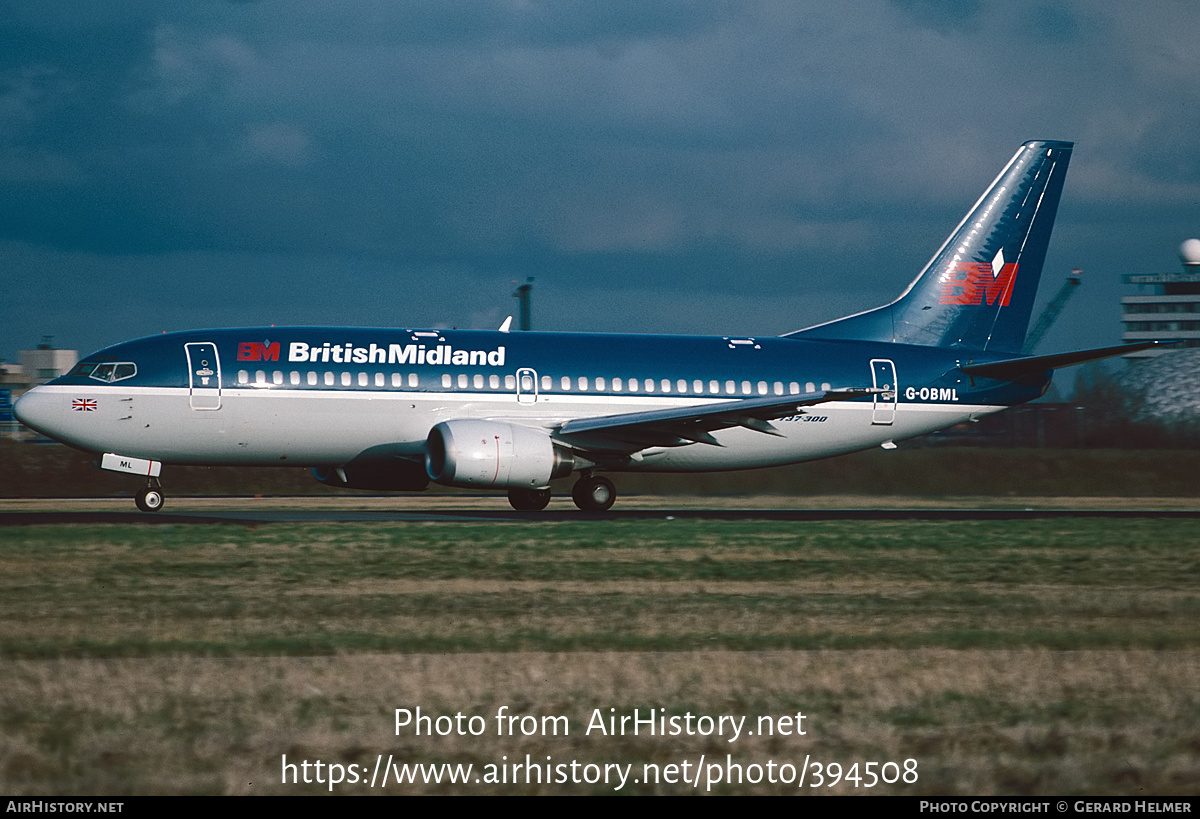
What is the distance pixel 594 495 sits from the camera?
3147 cm

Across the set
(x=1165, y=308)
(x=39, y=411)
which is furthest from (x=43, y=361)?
(x=1165, y=308)

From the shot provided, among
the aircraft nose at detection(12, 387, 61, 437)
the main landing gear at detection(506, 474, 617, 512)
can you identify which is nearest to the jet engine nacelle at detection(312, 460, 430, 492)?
the main landing gear at detection(506, 474, 617, 512)

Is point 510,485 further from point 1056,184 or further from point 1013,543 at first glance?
point 1056,184

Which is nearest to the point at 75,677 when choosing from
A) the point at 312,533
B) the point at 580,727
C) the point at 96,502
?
the point at 580,727

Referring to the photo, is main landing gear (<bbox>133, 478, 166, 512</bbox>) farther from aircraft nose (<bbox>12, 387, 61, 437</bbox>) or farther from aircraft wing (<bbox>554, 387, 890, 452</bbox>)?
aircraft wing (<bbox>554, 387, 890, 452</bbox>)

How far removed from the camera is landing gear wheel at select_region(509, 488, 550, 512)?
32.0 metres

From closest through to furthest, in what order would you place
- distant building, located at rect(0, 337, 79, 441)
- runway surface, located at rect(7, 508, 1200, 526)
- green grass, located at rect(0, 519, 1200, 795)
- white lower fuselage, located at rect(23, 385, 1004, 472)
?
1. green grass, located at rect(0, 519, 1200, 795)
2. runway surface, located at rect(7, 508, 1200, 526)
3. white lower fuselage, located at rect(23, 385, 1004, 472)
4. distant building, located at rect(0, 337, 79, 441)

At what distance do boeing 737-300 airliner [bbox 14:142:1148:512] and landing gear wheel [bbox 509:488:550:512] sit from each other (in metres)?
0.05

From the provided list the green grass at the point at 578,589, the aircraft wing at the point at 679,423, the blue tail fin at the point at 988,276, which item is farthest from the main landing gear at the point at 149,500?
the blue tail fin at the point at 988,276

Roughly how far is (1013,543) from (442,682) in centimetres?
1499

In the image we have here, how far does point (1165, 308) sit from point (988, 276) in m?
114

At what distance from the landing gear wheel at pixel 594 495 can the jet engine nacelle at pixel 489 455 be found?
2077 mm

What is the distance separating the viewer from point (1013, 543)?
73.4ft

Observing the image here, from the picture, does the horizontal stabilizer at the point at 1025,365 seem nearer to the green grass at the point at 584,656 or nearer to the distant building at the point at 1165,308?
the green grass at the point at 584,656
